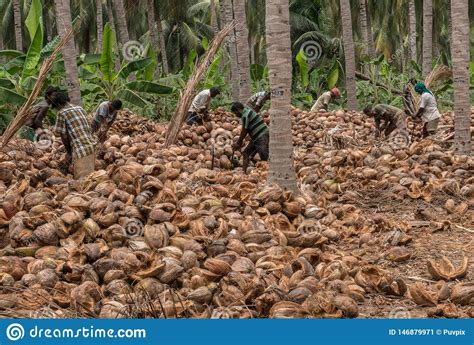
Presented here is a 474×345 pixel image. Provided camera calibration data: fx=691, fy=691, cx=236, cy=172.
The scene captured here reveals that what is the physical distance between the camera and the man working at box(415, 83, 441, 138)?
1090 cm

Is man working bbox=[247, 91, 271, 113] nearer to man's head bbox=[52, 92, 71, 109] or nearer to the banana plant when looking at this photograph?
the banana plant

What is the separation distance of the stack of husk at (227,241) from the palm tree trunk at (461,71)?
0.82 meters

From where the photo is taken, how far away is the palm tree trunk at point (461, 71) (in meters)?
8.87

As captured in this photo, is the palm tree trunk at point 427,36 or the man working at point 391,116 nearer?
the man working at point 391,116

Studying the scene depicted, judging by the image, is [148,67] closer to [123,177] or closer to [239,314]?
[123,177]

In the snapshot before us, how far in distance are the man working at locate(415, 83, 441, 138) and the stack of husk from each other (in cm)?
255

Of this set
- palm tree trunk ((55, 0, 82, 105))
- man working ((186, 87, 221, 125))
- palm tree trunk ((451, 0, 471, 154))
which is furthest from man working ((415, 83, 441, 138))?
palm tree trunk ((55, 0, 82, 105))

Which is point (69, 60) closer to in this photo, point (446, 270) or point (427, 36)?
point (446, 270)

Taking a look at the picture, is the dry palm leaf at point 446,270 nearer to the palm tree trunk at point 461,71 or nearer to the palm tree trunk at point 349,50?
the palm tree trunk at point 461,71

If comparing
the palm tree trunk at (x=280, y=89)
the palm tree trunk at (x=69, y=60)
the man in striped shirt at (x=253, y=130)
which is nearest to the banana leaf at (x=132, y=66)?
the palm tree trunk at (x=69, y=60)

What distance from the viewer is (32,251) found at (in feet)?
17.1

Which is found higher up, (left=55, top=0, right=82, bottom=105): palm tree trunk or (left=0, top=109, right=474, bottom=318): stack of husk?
(left=55, top=0, right=82, bottom=105): palm tree trunk

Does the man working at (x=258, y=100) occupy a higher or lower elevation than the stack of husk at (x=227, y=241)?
higher

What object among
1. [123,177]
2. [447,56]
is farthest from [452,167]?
[447,56]
